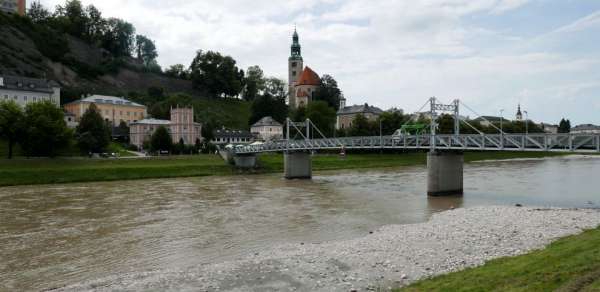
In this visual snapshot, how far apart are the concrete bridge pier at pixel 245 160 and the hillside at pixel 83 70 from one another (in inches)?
1814

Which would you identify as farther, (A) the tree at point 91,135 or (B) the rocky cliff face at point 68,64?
(B) the rocky cliff face at point 68,64

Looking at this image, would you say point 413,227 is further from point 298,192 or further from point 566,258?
point 298,192

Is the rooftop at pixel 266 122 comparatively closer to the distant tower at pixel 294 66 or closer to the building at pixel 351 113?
the building at pixel 351 113

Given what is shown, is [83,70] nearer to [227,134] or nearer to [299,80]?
[227,134]

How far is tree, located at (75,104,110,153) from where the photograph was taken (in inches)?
2628

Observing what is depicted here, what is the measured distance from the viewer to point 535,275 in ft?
36.0

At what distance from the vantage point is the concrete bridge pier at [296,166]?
54.9 meters

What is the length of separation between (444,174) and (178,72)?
126439mm

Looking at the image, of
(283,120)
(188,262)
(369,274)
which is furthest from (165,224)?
(283,120)

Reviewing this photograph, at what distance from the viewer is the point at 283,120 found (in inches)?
4683

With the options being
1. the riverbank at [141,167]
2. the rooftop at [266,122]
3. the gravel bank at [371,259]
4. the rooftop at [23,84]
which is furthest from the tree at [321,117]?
the gravel bank at [371,259]

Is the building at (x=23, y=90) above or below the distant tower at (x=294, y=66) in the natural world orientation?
below

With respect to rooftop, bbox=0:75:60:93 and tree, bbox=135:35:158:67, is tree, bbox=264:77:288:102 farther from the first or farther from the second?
rooftop, bbox=0:75:60:93

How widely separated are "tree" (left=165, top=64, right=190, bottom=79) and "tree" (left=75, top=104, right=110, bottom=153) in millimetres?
73670
